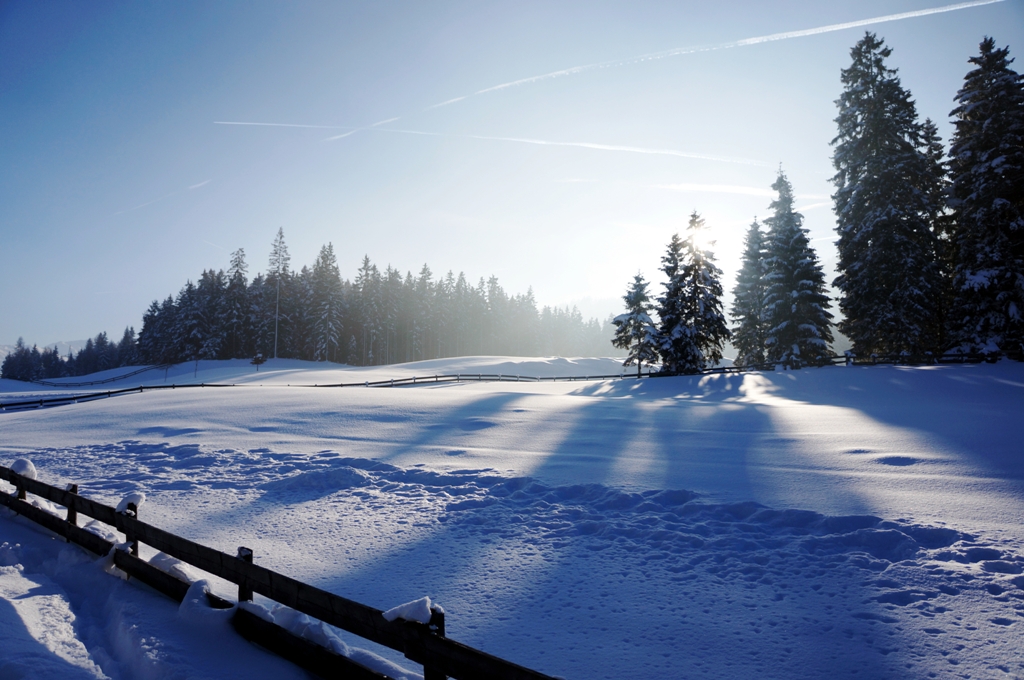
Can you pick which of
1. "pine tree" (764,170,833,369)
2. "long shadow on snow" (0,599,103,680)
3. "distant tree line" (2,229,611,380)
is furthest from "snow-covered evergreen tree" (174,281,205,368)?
"long shadow on snow" (0,599,103,680)

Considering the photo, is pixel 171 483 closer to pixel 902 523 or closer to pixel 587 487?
pixel 587 487

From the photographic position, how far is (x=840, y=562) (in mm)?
5926

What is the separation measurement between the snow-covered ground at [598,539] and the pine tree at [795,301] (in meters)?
20.0

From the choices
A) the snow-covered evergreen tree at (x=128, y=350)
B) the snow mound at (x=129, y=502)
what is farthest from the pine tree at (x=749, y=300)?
the snow-covered evergreen tree at (x=128, y=350)

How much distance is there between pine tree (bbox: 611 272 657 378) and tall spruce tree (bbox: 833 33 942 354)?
51.8 feet

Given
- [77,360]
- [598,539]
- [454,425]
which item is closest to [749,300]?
[454,425]

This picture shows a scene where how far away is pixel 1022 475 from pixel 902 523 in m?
3.99

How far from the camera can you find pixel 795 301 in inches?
1372

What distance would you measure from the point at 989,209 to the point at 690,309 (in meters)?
16.7

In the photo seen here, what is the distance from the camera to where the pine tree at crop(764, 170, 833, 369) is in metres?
34.3

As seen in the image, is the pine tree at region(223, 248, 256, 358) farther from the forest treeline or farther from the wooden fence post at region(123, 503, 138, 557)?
the wooden fence post at region(123, 503, 138, 557)

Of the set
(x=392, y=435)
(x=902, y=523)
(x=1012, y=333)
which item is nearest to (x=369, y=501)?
(x=392, y=435)

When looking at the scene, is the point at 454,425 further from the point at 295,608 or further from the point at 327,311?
the point at 327,311

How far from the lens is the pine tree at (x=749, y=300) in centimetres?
4272
